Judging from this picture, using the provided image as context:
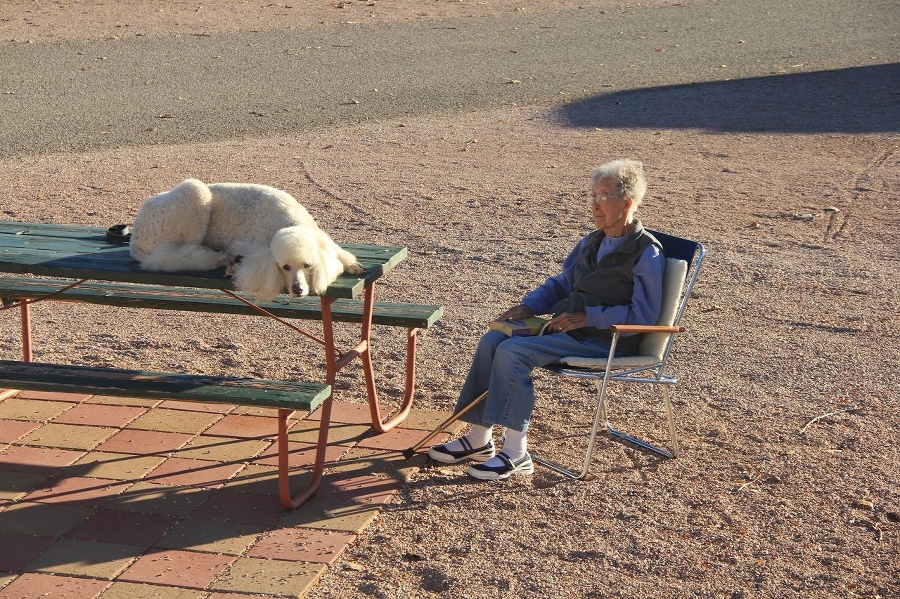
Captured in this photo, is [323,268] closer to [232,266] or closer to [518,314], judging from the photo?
[232,266]

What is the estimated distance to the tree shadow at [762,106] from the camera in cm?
1218

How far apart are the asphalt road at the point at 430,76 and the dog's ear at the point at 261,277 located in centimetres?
728

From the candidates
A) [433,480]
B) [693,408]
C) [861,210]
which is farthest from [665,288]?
[861,210]

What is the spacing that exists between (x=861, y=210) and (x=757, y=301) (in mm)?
2652

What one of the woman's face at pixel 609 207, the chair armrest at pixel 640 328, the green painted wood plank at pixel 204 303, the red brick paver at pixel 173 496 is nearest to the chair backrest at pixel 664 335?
the chair armrest at pixel 640 328

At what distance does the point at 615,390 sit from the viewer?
5715 mm

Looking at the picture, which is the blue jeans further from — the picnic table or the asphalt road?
the asphalt road

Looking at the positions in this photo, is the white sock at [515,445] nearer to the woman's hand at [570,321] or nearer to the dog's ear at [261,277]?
the woman's hand at [570,321]

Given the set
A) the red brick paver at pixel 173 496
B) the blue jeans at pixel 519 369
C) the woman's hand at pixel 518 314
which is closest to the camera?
the red brick paver at pixel 173 496

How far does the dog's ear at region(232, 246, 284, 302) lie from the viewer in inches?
161

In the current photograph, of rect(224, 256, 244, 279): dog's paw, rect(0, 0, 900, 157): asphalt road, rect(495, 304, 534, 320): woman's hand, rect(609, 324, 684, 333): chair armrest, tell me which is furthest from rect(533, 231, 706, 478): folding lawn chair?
rect(0, 0, 900, 157): asphalt road

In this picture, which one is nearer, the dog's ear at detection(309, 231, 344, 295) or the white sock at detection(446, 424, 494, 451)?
the dog's ear at detection(309, 231, 344, 295)

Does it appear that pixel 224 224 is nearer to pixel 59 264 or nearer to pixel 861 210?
pixel 59 264

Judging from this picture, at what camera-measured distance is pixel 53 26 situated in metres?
16.0
